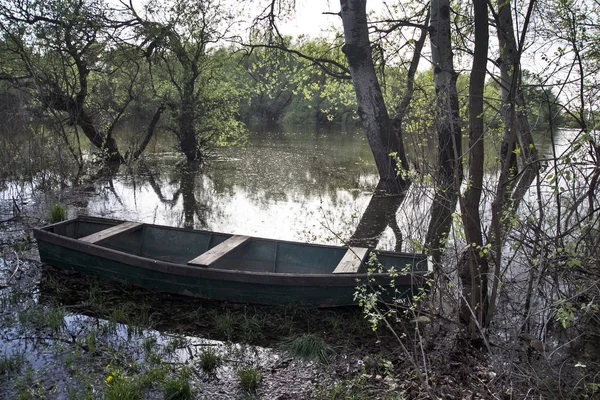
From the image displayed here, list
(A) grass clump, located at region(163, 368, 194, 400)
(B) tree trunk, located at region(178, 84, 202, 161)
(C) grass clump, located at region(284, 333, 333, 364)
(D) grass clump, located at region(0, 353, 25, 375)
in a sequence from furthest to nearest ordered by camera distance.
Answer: (B) tree trunk, located at region(178, 84, 202, 161) → (C) grass clump, located at region(284, 333, 333, 364) → (D) grass clump, located at region(0, 353, 25, 375) → (A) grass clump, located at region(163, 368, 194, 400)

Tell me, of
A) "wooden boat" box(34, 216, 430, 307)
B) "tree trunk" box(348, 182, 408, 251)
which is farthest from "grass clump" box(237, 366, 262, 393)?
"tree trunk" box(348, 182, 408, 251)

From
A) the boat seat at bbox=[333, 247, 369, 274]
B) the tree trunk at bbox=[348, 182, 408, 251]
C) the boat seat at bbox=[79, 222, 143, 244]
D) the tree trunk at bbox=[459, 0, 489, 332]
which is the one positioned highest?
the tree trunk at bbox=[459, 0, 489, 332]

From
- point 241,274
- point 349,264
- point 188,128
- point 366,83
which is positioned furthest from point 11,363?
point 188,128

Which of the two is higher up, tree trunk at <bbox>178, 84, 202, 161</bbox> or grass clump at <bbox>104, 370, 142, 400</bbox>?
tree trunk at <bbox>178, 84, 202, 161</bbox>

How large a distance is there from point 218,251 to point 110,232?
5.50 ft

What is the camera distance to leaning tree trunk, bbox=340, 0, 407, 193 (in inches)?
397

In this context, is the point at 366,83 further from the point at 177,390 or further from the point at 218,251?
the point at 177,390

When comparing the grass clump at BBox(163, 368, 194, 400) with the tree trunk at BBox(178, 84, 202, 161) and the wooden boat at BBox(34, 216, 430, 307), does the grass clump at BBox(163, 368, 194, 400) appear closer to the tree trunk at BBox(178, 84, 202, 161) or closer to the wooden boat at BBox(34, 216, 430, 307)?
the wooden boat at BBox(34, 216, 430, 307)

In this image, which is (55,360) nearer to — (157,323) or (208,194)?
(157,323)

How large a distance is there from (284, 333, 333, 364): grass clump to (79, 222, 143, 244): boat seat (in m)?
3.03

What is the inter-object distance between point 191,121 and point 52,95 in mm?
4562

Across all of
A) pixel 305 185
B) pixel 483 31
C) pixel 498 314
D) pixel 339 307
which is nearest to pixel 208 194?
pixel 305 185

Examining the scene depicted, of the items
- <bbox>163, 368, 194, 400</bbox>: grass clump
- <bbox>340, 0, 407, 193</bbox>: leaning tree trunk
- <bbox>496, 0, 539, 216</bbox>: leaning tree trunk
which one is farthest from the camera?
<bbox>340, 0, 407, 193</bbox>: leaning tree trunk

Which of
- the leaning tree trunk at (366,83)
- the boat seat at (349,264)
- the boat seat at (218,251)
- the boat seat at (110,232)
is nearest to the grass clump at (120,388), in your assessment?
the boat seat at (218,251)
